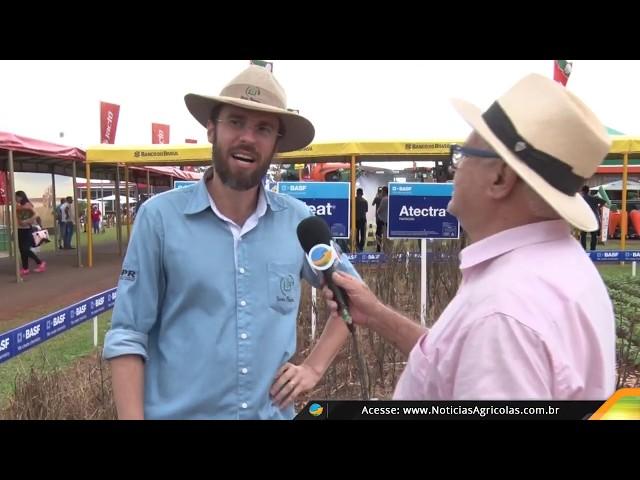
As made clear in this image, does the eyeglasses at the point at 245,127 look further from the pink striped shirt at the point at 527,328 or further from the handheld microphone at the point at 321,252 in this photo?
the pink striped shirt at the point at 527,328

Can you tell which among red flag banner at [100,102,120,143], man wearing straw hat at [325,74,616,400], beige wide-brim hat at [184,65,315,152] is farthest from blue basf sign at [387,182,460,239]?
man wearing straw hat at [325,74,616,400]

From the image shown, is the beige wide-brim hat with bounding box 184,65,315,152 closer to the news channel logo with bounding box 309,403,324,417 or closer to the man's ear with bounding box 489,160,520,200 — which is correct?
the man's ear with bounding box 489,160,520,200

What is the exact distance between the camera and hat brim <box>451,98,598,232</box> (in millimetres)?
1004

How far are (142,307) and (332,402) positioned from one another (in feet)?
2.36

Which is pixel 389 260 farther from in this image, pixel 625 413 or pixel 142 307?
pixel 142 307

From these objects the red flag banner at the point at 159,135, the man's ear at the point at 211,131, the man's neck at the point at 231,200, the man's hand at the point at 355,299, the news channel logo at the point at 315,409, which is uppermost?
the red flag banner at the point at 159,135

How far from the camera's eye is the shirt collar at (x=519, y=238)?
3.39ft

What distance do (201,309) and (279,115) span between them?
578mm

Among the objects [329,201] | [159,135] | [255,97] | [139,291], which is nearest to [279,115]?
[255,97]

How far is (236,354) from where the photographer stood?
136cm

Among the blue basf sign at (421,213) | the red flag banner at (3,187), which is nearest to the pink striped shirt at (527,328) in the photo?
the blue basf sign at (421,213)

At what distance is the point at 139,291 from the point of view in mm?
1268

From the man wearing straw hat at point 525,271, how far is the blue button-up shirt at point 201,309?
440 mm

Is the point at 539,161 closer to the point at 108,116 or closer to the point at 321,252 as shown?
the point at 321,252
